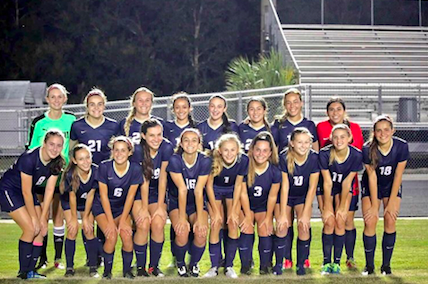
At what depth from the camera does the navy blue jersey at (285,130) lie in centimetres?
780

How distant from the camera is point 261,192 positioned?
7105mm

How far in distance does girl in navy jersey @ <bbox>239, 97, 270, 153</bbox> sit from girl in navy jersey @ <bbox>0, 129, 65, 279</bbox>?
1.88 metres

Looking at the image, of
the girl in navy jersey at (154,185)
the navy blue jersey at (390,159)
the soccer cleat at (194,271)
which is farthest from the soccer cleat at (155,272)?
the navy blue jersey at (390,159)

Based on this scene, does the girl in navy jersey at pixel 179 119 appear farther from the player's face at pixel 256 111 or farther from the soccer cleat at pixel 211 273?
the soccer cleat at pixel 211 273

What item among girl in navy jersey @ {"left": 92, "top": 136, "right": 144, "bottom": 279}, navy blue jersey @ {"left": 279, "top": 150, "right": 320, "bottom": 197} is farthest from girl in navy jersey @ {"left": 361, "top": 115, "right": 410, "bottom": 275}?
girl in navy jersey @ {"left": 92, "top": 136, "right": 144, "bottom": 279}

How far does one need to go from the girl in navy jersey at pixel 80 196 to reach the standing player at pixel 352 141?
216 centimetres

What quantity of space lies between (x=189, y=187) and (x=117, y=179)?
0.66m

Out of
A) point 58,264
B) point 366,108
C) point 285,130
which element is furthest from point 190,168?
point 366,108

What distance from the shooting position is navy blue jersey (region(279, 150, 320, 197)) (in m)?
7.12

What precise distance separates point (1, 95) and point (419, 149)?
14.8m

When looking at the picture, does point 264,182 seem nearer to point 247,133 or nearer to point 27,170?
point 247,133

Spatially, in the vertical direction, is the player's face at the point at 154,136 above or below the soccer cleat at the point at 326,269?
above

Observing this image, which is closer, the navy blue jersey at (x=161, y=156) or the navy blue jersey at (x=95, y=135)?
the navy blue jersey at (x=161, y=156)

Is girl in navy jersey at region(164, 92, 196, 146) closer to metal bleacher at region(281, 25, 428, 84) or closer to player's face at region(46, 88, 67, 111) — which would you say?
player's face at region(46, 88, 67, 111)
